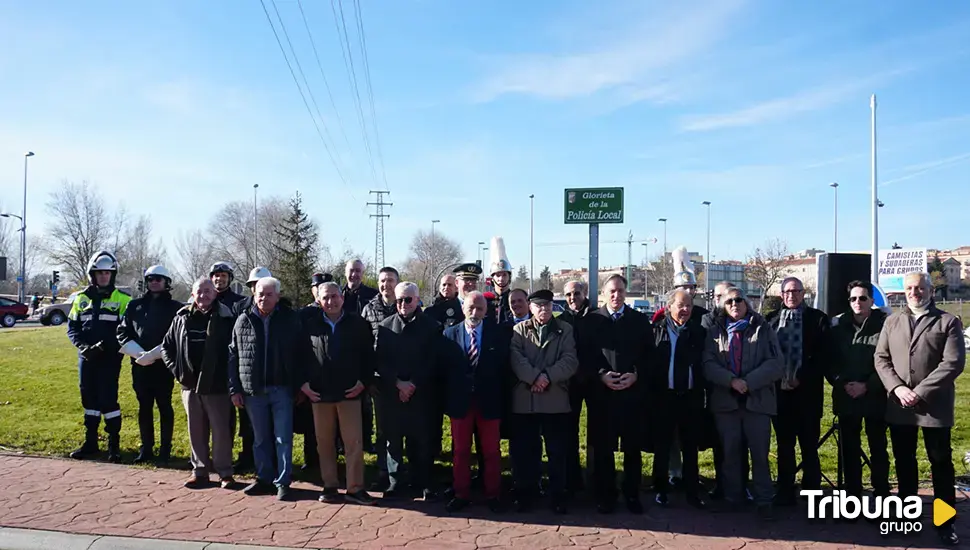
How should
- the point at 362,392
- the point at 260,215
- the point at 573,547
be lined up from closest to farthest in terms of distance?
the point at 573,547, the point at 362,392, the point at 260,215

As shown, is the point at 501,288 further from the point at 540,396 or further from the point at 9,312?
the point at 9,312

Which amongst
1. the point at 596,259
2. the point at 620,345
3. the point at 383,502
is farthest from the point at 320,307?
the point at 596,259

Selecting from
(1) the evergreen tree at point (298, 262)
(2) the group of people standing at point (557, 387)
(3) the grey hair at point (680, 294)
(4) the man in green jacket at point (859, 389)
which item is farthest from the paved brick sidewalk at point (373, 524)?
(1) the evergreen tree at point (298, 262)

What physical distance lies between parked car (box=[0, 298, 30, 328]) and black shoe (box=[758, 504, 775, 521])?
125 feet

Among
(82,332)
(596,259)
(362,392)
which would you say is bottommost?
(362,392)

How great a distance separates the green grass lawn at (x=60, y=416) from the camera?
739 cm

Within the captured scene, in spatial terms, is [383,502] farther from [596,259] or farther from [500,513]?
[596,259]

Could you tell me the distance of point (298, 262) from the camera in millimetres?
29219

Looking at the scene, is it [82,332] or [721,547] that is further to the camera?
[82,332]

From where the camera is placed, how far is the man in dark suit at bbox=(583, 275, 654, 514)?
5738mm

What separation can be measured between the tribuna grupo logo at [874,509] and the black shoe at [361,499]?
148 inches

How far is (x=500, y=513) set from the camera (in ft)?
18.4

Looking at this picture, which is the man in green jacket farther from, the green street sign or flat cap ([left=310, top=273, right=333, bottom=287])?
the green street sign

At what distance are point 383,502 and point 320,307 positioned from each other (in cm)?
190
